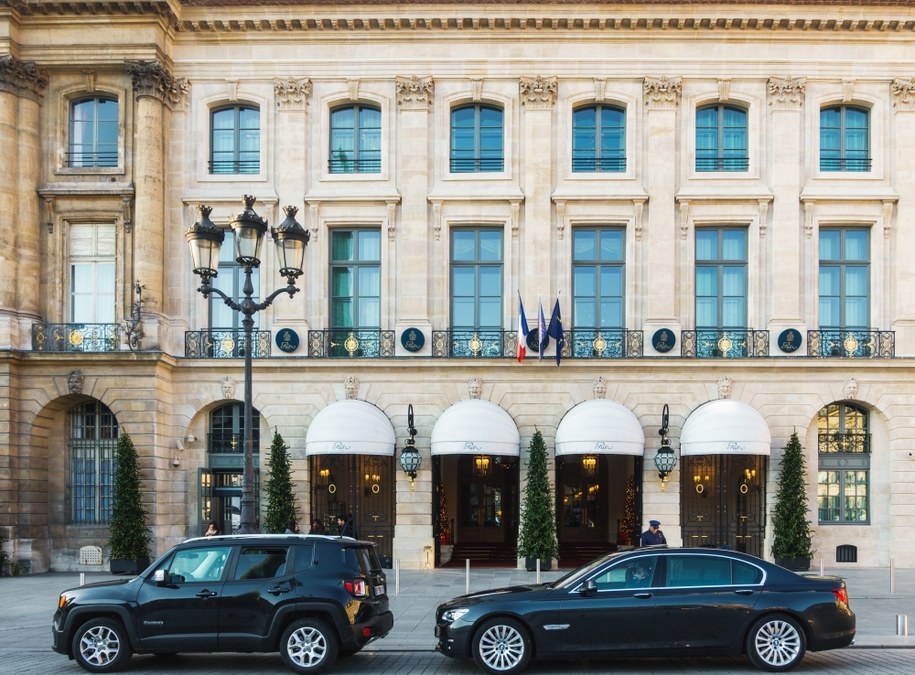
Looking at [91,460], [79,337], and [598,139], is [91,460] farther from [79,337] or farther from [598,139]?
[598,139]

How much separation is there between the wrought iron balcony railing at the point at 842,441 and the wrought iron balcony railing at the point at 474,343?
31.1 ft

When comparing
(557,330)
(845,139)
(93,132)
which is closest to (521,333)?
(557,330)

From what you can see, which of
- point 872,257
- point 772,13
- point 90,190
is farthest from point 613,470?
point 90,190

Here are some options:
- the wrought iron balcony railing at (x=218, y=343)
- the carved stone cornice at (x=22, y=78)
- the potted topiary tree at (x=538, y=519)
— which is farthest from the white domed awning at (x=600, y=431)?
the carved stone cornice at (x=22, y=78)

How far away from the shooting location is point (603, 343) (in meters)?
29.8

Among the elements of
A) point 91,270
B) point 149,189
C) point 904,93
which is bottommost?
point 91,270

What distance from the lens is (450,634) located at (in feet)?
47.2

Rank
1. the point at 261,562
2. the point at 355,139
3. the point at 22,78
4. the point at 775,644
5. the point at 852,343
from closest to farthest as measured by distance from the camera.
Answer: the point at 775,644
the point at 261,562
the point at 22,78
the point at 852,343
the point at 355,139

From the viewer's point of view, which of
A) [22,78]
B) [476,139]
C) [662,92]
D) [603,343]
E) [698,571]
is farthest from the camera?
[476,139]

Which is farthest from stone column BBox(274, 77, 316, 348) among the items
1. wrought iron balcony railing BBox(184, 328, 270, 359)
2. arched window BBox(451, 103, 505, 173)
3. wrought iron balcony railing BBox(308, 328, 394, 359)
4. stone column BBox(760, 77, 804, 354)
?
stone column BBox(760, 77, 804, 354)

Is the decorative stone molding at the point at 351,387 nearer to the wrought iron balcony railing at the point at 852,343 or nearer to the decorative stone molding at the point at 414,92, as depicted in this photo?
the decorative stone molding at the point at 414,92

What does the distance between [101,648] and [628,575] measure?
7661mm

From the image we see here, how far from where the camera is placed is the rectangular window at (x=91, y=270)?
30.1 m

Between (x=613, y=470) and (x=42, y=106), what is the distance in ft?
69.7
